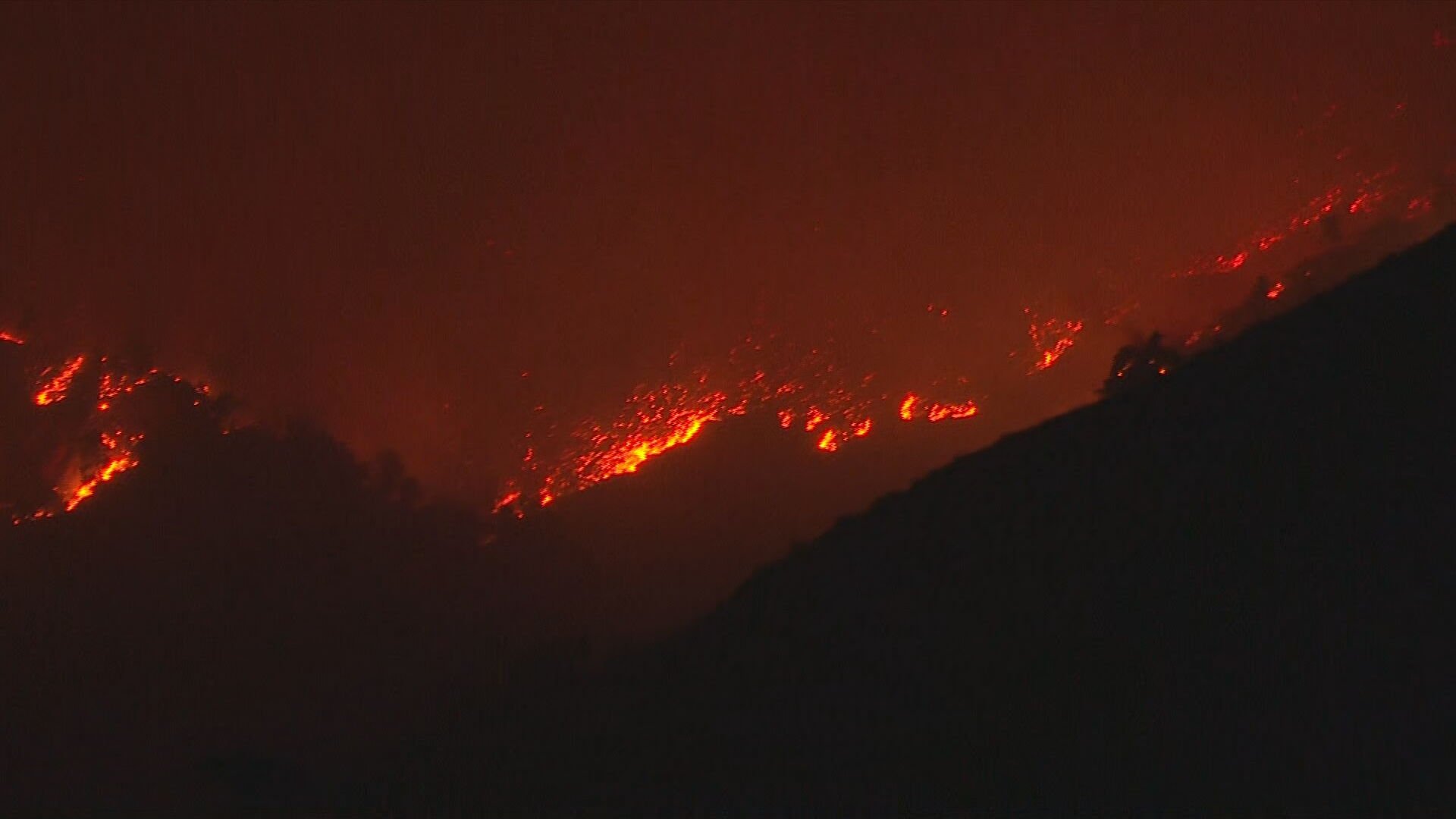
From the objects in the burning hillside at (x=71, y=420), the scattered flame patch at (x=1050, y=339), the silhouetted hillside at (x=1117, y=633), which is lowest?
the silhouetted hillside at (x=1117, y=633)

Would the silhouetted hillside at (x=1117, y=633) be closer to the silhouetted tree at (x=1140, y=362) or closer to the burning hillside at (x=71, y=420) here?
the silhouetted tree at (x=1140, y=362)

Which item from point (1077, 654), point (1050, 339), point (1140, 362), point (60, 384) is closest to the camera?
point (1077, 654)

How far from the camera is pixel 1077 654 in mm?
2363

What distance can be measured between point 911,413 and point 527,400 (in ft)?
5.64

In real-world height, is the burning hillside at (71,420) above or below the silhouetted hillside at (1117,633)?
above

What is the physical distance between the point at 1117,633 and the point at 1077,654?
0.35 ft

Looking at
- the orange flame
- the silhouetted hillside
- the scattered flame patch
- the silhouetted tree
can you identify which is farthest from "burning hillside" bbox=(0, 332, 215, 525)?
the silhouetted tree

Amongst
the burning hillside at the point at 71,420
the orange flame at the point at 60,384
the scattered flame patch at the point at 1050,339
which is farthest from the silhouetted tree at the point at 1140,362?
the orange flame at the point at 60,384

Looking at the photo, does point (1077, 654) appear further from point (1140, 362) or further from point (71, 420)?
point (71, 420)

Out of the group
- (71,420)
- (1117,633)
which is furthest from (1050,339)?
(71,420)

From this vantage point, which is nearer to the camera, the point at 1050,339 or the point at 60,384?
the point at 1050,339

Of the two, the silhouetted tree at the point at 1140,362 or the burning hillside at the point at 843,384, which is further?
the burning hillside at the point at 843,384

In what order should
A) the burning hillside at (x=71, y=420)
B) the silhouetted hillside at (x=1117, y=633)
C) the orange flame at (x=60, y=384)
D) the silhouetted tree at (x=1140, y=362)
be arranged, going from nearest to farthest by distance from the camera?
the silhouetted hillside at (x=1117, y=633)
the silhouetted tree at (x=1140, y=362)
the burning hillside at (x=71, y=420)
the orange flame at (x=60, y=384)

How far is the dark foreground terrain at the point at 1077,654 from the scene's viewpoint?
2.20 meters
